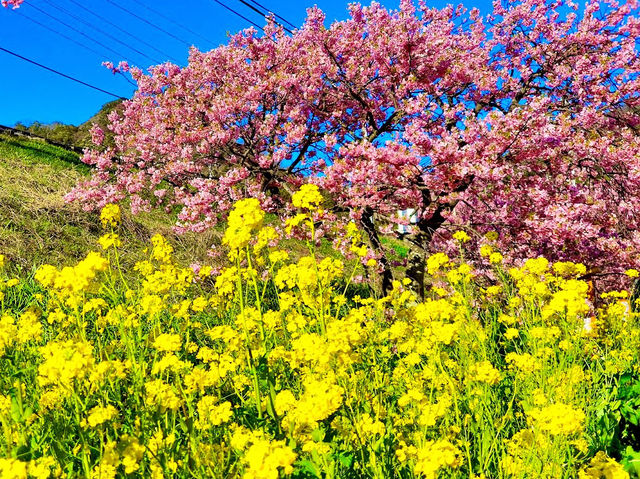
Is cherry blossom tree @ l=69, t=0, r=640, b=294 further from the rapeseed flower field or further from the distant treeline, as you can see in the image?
the distant treeline

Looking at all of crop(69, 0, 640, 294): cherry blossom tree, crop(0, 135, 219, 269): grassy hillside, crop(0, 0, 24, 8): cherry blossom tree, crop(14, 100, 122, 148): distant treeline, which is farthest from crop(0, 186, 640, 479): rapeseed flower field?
crop(14, 100, 122, 148): distant treeline

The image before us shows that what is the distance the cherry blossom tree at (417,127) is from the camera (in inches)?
263

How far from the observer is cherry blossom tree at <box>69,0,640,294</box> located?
22.0 ft

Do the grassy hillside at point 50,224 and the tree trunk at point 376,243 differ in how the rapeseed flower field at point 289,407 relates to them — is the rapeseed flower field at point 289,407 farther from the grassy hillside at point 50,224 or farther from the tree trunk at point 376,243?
the grassy hillside at point 50,224

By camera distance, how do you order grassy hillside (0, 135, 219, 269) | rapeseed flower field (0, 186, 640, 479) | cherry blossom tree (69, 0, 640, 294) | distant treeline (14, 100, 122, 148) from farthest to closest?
1. distant treeline (14, 100, 122, 148)
2. grassy hillside (0, 135, 219, 269)
3. cherry blossom tree (69, 0, 640, 294)
4. rapeseed flower field (0, 186, 640, 479)

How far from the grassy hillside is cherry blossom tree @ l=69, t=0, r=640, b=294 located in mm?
1328

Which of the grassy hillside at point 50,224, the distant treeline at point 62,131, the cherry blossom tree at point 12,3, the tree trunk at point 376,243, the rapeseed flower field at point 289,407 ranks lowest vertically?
the rapeseed flower field at point 289,407

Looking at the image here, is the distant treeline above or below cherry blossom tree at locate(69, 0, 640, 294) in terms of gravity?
above

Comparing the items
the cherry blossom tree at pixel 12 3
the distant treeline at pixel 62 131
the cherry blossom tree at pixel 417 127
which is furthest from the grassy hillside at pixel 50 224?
the distant treeline at pixel 62 131

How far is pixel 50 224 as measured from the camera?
9711 millimetres

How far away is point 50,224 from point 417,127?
7459 mm

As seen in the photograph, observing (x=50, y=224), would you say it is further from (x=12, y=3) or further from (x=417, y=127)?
(x=417, y=127)

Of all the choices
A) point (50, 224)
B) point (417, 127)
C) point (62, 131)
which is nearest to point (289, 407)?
point (417, 127)

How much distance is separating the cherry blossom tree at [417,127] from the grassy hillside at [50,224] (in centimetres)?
133
